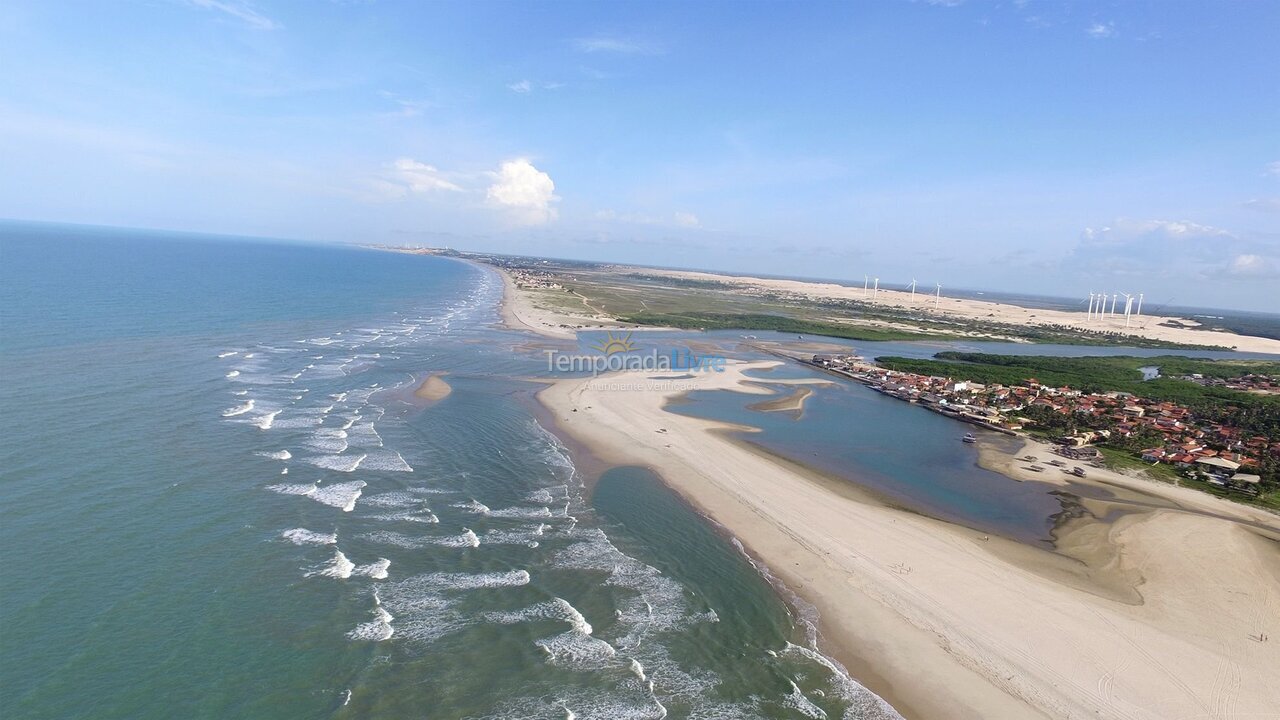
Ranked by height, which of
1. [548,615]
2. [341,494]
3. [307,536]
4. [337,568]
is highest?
[341,494]

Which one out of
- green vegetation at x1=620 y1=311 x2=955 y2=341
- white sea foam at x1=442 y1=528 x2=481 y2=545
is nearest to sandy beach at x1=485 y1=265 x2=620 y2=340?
green vegetation at x1=620 y1=311 x2=955 y2=341

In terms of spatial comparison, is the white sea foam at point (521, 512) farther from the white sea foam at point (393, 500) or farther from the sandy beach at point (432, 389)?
the sandy beach at point (432, 389)

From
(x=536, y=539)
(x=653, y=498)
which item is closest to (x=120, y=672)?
(x=536, y=539)

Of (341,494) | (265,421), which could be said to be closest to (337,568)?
(341,494)

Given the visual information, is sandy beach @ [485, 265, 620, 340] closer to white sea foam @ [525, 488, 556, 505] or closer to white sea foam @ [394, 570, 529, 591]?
white sea foam @ [525, 488, 556, 505]

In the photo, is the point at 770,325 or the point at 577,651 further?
the point at 770,325

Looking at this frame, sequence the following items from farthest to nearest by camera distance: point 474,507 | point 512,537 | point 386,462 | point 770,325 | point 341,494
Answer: point 770,325 < point 386,462 < point 474,507 < point 341,494 < point 512,537

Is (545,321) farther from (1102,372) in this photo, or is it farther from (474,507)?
(1102,372)
